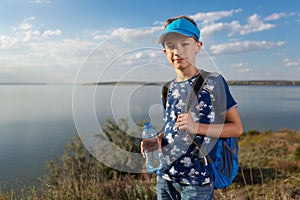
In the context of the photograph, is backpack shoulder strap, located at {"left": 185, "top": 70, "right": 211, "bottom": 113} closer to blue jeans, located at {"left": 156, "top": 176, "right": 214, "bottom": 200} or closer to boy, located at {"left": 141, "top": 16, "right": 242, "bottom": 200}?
boy, located at {"left": 141, "top": 16, "right": 242, "bottom": 200}

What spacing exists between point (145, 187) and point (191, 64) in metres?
2.17

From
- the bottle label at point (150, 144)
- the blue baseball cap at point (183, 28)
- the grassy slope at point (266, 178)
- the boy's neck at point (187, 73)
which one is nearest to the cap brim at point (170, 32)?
the blue baseball cap at point (183, 28)

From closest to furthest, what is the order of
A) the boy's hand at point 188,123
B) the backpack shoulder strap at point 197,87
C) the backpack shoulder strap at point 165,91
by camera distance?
the boy's hand at point 188,123 < the backpack shoulder strap at point 197,87 < the backpack shoulder strap at point 165,91

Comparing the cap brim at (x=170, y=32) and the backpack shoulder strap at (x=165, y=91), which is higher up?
the cap brim at (x=170, y=32)

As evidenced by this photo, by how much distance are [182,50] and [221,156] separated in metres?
0.65

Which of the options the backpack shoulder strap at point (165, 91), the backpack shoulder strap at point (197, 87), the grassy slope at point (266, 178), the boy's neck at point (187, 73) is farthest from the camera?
the grassy slope at point (266, 178)

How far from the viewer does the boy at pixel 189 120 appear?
138 cm

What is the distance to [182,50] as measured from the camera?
4.87 ft

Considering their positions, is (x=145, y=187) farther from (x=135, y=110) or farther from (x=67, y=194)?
(x=135, y=110)

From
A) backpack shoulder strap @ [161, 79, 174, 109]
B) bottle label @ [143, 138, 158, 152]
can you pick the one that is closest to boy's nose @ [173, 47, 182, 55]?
backpack shoulder strap @ [161, 79, 174, 109]

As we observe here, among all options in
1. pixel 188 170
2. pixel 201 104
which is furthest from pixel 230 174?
pixel 201 104

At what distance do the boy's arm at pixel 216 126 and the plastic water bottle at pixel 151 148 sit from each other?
0.30m

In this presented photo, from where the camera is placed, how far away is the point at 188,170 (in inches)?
57.5

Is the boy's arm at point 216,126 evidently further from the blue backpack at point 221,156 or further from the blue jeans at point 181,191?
the blue jeans at point 181,191
